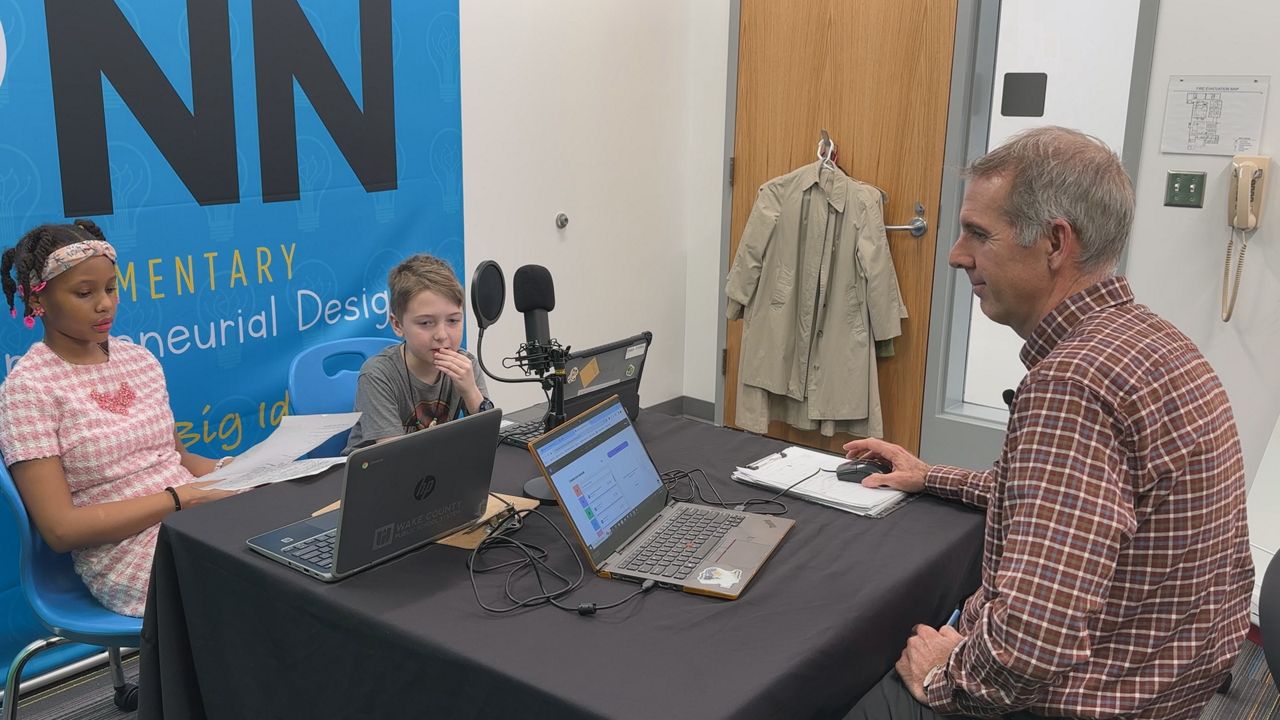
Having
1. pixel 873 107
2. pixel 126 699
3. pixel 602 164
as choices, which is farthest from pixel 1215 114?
pixel 126 699

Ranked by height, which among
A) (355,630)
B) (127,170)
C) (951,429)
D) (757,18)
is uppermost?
(757,18)

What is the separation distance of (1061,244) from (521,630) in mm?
982

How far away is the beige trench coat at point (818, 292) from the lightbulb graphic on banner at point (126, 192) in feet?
7.71

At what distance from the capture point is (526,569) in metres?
1.63

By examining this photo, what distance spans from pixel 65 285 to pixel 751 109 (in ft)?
9.78

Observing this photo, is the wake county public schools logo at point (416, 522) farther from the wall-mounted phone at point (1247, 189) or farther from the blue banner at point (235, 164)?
the wall-mounted phone at point (1247, 189)

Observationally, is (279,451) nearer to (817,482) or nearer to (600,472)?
(600,472)

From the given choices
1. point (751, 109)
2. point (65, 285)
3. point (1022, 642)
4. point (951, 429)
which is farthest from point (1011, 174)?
point (751, 109)

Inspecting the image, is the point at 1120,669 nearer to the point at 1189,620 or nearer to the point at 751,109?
the point at 1189,620

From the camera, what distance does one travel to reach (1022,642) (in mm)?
1314

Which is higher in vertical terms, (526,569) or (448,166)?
(448,166)

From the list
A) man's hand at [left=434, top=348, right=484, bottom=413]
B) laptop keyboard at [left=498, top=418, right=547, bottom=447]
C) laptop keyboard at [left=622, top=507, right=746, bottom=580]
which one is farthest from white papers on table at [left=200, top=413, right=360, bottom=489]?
laptop keyboard at [left=622, top=507, right=746, bottom=580]

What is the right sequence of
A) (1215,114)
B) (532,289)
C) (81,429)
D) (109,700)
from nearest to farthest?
(532,289) < (81,429) < (109,700) < (1215,114)

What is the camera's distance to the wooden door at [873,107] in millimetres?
3830
